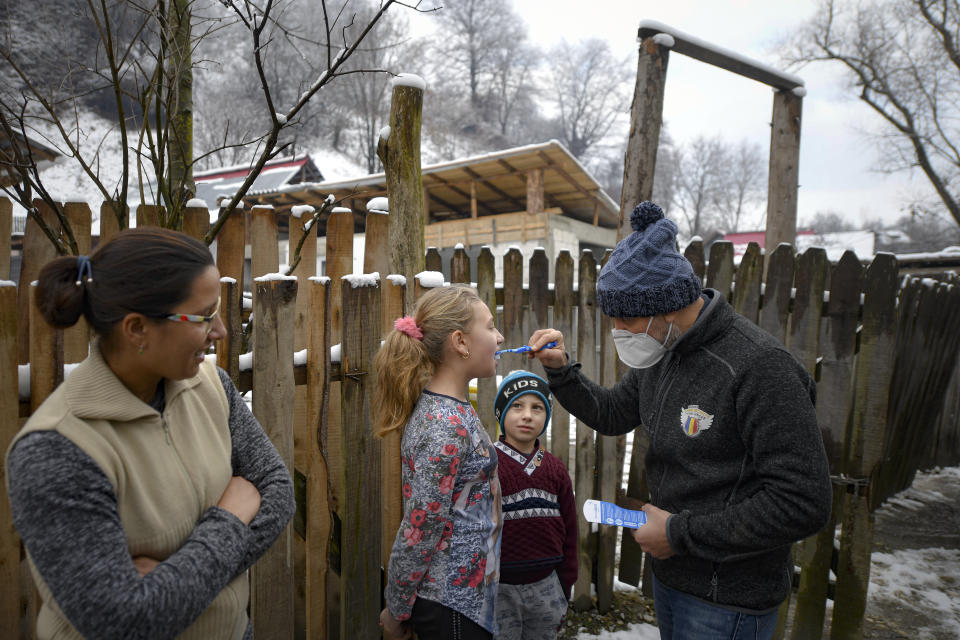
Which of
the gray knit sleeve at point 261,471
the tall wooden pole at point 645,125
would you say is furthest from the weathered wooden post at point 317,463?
the tall wooden pole at point 645,125

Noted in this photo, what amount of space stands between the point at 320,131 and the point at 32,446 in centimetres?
5044

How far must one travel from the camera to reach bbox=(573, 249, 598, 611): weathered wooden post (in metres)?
3.54

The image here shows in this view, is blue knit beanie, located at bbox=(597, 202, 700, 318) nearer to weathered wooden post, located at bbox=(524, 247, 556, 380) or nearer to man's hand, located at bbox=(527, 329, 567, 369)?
man's hand, located at bbox=(527, 329, 567, 369)

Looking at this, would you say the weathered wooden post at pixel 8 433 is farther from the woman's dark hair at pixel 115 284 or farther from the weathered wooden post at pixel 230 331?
the woman's dark hair at pixel 115 284

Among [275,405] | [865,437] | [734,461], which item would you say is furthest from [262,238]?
[865,437]

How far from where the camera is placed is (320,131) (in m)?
47.1

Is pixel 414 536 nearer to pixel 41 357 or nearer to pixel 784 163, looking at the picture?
pixel 41 357

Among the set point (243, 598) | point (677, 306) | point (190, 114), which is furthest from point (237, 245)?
point (677, 306)

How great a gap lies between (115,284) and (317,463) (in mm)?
1408

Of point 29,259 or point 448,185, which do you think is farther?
point 448,185

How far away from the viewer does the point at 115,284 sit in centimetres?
124

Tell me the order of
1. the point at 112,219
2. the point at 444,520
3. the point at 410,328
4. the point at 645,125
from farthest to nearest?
the point at 645,125 → the point at 112,219 → the point at 410,328 → the point at 444,520

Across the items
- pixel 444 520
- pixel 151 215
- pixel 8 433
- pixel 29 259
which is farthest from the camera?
pixel 151 215

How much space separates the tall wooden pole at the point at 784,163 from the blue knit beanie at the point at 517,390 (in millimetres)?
3377
